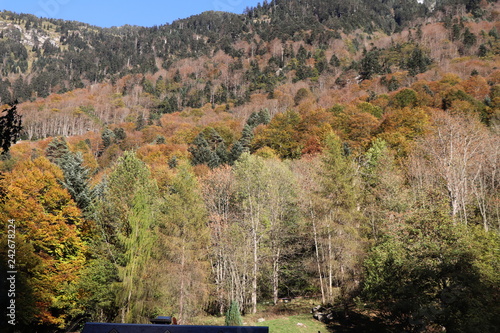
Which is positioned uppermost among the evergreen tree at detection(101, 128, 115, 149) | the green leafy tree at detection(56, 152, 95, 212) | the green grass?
the evergreen tree at detection(101, 128, 115, 149)

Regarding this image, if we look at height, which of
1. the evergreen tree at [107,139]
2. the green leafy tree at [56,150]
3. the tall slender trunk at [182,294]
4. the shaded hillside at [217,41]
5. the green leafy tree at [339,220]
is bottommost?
the tall slender trunk at [182,294]

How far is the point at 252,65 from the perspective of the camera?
12825 centimetres

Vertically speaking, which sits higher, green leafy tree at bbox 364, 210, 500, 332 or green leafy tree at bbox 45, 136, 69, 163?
green leafy tree at bbox 45, 136, 69, 163

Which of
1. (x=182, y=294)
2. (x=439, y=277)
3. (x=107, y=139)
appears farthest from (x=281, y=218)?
(x=107, y=139)

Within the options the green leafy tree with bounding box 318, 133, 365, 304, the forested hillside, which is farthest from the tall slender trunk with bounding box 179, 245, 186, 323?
the green leafy tree with bounding box 318, 133, 365, 304

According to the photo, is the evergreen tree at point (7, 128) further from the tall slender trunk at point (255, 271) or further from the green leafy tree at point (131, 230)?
the tall slender trunk at point (255, 271)

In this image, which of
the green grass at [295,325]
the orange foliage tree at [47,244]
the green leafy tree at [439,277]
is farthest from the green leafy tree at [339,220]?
the orange foliage tree at [47,244]

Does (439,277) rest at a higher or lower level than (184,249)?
lower

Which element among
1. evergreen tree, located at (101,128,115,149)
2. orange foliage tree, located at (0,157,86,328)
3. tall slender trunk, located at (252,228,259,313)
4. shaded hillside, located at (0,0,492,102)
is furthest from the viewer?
shaded hillside, located at (0,0,492,102)

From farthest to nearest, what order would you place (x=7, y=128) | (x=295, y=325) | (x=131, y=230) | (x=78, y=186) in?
(x=78, y=186)
(x=131, y=230)
(x=295, y=325)
(x=7, y=128)

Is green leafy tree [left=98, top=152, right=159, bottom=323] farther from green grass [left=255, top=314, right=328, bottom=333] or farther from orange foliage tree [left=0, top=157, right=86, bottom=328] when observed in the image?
green grass [left=255, top=314, right=328, bottom=333]

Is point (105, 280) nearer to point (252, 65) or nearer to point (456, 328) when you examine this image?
point (456, 328)

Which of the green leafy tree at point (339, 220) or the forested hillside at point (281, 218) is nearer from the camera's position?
the forested hillside at point (281, 218)

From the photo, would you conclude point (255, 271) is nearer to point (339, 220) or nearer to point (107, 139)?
point (339, 220)
